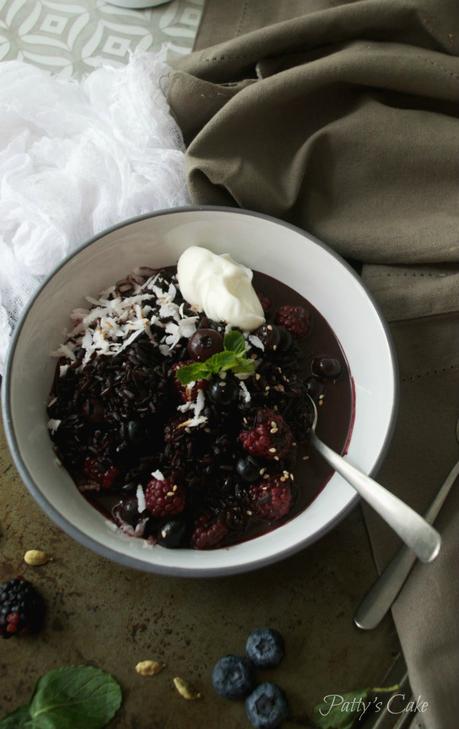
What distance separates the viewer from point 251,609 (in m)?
1.40

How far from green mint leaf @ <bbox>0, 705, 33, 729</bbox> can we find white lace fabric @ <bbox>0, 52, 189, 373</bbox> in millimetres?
788

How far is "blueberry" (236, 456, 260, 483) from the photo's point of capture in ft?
4.31

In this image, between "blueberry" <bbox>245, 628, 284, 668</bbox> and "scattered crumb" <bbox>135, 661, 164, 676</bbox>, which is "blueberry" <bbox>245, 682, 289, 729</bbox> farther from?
"scattered crumb" <bbox>135, 661, 164, 676</bbox>

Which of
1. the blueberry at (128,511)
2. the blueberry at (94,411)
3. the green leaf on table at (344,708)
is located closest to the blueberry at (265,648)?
the green leaf on table at (344,708)

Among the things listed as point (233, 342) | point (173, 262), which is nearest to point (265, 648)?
point (233, 342)

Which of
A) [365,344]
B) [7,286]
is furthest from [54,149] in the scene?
[365,344]

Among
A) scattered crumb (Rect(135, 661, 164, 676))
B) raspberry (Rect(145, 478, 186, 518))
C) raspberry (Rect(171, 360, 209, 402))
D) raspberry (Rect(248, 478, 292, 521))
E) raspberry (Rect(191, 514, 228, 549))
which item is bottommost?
scattered crumb (Rect(135, 661, 164, 676))

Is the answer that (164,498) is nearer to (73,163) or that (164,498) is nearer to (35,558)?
(35,558)

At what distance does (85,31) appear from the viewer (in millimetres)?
1989

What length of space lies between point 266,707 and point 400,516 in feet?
1.66

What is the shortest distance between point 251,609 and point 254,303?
683 millimetres

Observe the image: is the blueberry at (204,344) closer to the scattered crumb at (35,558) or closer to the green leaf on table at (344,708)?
the scattered crumb at (35,558)

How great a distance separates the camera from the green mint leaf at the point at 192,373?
130 centimetres

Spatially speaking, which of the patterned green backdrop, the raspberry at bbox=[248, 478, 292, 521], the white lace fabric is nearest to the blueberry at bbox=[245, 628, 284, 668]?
the raspberry at bbox=[248, 478, 292, 521]
